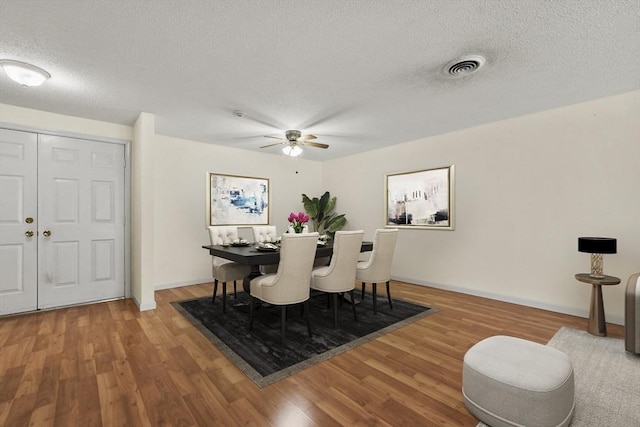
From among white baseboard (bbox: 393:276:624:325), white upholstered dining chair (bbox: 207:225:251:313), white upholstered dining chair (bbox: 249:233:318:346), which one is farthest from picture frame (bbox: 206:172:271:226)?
white baseboard (bbox: 393:276:624:325)

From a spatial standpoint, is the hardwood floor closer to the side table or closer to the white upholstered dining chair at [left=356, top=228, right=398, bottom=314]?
the side table

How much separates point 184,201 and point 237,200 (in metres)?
0.92

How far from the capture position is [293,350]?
2506 mm

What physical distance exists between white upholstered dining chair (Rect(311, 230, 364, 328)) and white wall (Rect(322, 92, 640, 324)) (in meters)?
2.06

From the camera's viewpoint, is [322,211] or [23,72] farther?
[322,211]

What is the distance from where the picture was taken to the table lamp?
8.84 ft

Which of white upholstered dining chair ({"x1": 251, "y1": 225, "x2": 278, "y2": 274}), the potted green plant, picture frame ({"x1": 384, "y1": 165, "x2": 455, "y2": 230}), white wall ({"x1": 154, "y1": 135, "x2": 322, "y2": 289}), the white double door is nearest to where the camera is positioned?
the white double door

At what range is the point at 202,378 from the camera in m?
2.07

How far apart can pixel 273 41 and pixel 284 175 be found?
4.07 m

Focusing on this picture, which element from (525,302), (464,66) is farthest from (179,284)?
(525,302)

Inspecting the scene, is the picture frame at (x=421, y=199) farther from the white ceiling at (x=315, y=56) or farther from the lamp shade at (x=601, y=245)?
the lamp shade at (x=601, y=245)

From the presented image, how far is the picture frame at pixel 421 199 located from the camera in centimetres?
450

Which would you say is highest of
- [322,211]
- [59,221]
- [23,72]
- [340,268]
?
[23,72]

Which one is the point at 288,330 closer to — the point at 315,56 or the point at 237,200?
the point at 315,56
